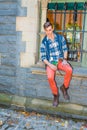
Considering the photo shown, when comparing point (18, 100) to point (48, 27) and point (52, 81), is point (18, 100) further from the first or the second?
point (48, 27)

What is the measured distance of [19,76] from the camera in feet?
18.2

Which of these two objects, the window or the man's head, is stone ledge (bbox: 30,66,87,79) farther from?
the man's head

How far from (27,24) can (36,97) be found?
5.46ft

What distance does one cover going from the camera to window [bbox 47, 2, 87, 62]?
17.0 ft

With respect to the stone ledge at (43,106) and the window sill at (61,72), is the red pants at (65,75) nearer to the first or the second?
the window sill at (61,72)

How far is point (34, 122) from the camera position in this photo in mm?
5000

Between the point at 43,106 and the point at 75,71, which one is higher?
the point at 75,71

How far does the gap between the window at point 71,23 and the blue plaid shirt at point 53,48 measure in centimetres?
56

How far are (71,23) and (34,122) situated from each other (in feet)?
7.45

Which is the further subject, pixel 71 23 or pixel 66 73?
pixel 71 23

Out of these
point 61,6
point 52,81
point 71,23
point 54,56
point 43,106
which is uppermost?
point 61,6

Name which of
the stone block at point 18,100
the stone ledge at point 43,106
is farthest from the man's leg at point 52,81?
the stone block at point 18,100

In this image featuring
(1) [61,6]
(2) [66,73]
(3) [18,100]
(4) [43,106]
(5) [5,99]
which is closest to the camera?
(2) [66,73]

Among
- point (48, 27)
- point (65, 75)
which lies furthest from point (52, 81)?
point (48, 27)
